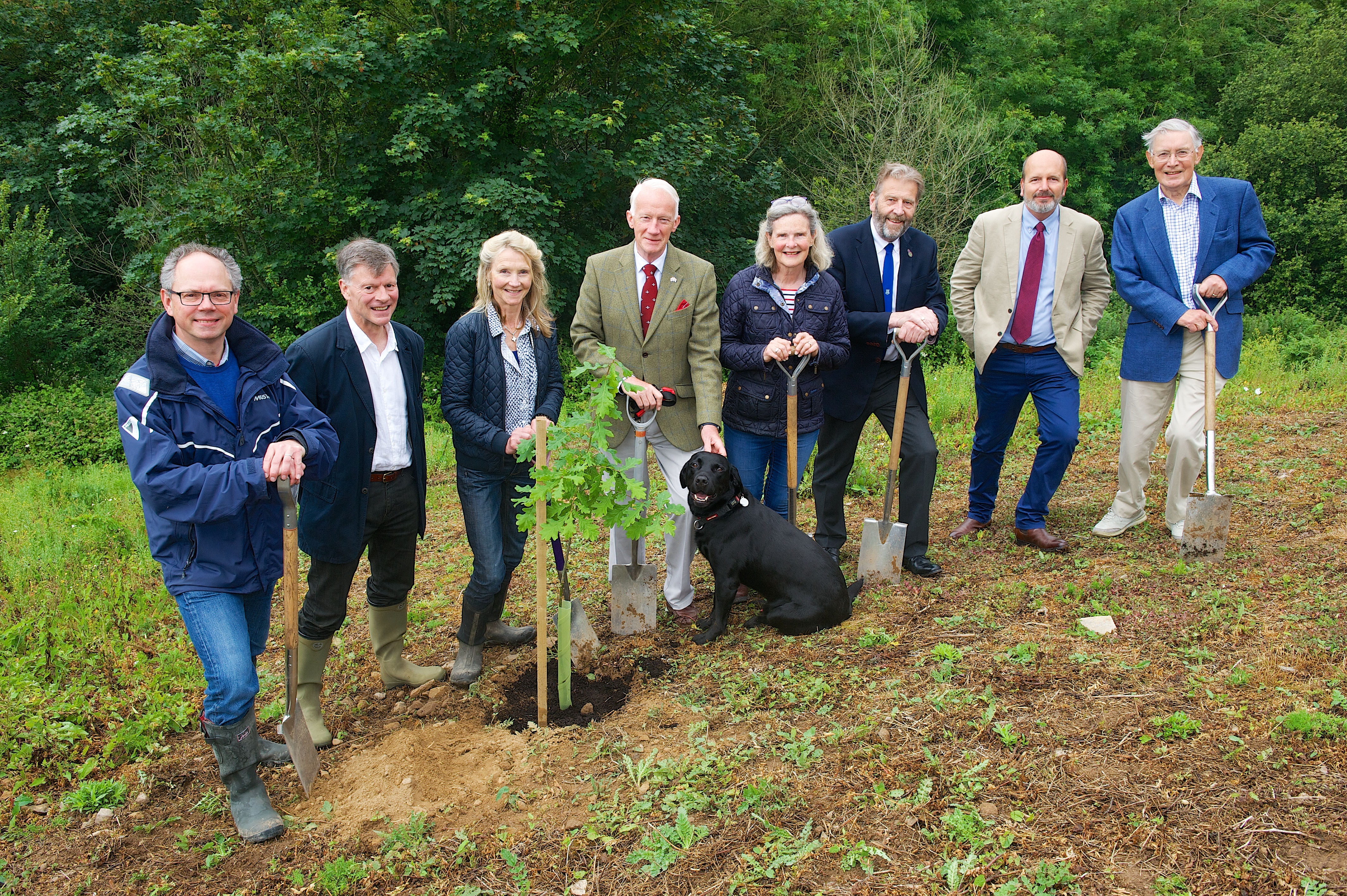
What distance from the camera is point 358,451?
12.5 ft

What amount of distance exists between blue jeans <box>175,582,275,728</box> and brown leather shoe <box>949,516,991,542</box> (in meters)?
4.39

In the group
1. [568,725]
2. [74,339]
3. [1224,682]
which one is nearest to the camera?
[1224,682]

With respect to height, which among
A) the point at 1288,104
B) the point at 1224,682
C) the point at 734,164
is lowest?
the point at 1224,682

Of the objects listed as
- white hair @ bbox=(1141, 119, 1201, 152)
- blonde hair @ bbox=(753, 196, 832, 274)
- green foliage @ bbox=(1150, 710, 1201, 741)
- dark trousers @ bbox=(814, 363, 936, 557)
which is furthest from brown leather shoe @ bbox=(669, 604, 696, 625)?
white hair @ bbox=(1141, 119, 1201, 152)

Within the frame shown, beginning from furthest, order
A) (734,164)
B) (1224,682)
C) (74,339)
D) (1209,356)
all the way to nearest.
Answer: (734,164) < (74,339) < (1209,356) < (1224,682)

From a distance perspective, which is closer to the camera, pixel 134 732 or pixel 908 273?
pixel 134 732

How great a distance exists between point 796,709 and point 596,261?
256 cm

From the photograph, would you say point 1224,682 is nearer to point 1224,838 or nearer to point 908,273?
point 1224,838

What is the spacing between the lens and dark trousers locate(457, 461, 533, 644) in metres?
4.30

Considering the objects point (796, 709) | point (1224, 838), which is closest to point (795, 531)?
point (796, 709)

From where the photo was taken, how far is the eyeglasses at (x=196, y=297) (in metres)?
3.08

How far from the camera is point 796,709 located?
3840 mm

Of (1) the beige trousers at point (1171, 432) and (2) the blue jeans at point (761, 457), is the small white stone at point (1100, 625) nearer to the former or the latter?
Result: (1) the beige trousers at point (1171, 432)

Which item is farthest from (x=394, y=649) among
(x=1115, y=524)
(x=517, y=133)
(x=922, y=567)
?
(x=517, y=133)
